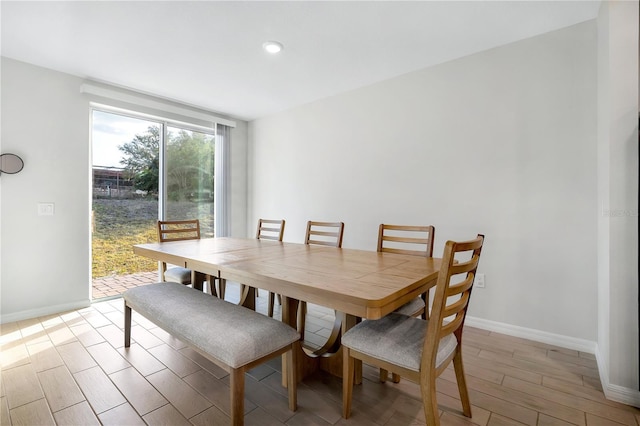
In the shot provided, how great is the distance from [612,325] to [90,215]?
173 inches

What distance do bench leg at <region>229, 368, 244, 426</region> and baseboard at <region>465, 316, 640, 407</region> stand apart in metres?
1.97

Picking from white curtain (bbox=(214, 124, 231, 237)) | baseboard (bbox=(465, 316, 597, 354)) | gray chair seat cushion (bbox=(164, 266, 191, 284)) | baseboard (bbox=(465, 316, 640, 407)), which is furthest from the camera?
white curtain (bbox=(214, 124, 231, 237))

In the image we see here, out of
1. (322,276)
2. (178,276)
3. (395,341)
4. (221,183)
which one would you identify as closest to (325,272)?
(322,276)

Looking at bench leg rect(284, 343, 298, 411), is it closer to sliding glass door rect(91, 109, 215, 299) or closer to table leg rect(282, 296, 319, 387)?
table leg rect(282, 296, 319, 387)

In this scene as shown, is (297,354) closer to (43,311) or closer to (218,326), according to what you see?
(218,326)

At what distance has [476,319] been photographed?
2594 millimetres

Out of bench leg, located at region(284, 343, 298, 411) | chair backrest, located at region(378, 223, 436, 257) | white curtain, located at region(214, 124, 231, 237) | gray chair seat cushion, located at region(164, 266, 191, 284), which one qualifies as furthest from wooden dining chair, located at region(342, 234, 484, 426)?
white curtain, located at region(214, 124, 231, 237)

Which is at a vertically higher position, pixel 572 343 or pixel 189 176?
pixel 189 176

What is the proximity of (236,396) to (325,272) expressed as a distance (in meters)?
0.67

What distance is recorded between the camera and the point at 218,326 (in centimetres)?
145

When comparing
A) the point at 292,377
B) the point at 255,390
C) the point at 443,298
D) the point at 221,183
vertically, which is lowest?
the point at 255,390

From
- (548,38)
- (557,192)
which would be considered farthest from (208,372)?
(548,38)

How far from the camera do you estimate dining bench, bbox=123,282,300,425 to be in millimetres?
1295

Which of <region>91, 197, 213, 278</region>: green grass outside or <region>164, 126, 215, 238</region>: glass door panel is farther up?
<region>164, 126, 215, 238</region>: glass door panel
